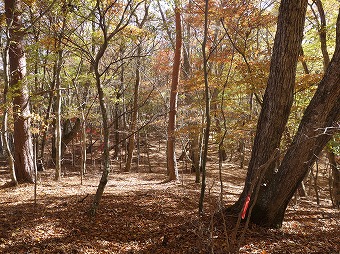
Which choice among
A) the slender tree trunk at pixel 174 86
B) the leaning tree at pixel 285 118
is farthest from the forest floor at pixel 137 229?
the slender tree trunk at pixel 174 86

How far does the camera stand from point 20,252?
4145mm

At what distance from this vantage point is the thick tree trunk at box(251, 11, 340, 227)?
173 inches

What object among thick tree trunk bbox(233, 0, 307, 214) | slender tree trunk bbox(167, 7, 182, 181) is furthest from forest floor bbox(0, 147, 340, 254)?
slender tree trunk bbox(167, 7, 182, 181)

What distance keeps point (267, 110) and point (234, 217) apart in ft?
7.59

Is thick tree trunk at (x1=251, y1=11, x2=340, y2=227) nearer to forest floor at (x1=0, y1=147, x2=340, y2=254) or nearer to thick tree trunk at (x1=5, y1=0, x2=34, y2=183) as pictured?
forest floor at (x1=0, y1=147, x2=340, y2=254)

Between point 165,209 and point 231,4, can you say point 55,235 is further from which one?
point 231,4

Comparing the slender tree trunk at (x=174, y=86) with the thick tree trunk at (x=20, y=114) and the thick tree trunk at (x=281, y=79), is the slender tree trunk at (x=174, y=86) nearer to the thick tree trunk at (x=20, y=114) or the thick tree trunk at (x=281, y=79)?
the thick tree trunk at (x=20, y=114)

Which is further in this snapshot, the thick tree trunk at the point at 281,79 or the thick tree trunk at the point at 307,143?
the thick tree trunk at the point at 281,79

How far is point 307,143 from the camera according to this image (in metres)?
4.53

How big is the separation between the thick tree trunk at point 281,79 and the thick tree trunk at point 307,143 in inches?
17.1

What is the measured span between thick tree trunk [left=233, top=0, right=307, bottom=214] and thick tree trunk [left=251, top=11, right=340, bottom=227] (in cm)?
43

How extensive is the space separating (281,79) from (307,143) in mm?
1287

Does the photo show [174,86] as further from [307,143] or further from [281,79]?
[307,143]

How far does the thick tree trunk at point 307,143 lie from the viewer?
439 centimetres
